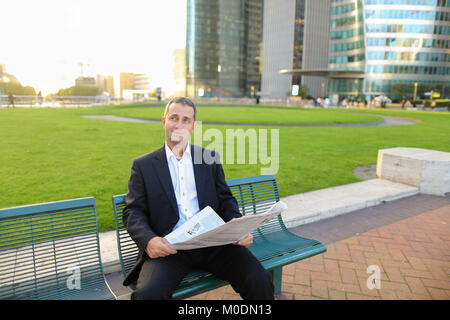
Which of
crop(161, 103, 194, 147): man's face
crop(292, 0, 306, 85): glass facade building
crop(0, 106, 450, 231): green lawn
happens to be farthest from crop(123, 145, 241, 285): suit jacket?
crop(292, 0, 306, 85): glass facade building

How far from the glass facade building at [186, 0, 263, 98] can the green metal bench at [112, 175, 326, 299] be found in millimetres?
101979

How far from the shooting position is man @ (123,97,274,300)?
2465 mm

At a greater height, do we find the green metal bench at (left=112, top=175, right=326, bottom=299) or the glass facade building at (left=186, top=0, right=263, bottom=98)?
the glass facade building at (left=186, top=0, right=263, bottom=98)

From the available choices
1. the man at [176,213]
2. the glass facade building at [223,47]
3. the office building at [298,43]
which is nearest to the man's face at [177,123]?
the man at [176,213]

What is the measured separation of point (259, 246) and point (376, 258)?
5.54ft

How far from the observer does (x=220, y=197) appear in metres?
3.04

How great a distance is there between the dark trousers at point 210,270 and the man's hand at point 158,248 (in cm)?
8

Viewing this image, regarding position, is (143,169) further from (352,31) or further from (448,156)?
(352,31)

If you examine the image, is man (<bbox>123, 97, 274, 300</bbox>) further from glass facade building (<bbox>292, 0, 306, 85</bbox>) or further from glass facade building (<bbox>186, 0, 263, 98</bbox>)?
A: glass facade building (<bbox>186, 0, 263, 98</bbox>)

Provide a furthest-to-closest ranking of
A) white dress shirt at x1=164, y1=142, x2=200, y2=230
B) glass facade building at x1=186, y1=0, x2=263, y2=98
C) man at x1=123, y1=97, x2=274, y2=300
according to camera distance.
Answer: glass facade building at x1=186, y1=0, x2=263, y2=98 < white dress shirt at x1=164, y1=142, x2=200, y2=230 < man at x1=123, y1=97, x2=274, y2=300

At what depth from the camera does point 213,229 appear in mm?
2188

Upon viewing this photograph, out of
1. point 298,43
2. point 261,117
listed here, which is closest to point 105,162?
point 261,117
